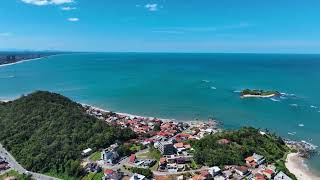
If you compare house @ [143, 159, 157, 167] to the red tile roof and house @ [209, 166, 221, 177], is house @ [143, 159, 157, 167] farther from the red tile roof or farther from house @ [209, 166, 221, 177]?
house @ [209, 166, 221, 177]

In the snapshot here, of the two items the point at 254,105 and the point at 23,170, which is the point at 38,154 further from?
the point at 254,105

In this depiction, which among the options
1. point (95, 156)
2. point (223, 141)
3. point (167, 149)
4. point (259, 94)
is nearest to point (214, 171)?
point (167, 149)

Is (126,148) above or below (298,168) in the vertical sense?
above

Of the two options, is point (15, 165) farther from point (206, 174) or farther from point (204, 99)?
point (204, 99)

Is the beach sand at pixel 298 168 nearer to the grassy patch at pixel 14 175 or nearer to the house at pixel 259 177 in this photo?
the house at pixel 259 177

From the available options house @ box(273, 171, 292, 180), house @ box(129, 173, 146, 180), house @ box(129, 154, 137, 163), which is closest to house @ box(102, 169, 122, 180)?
house @ box(129, 173, 146, 180)

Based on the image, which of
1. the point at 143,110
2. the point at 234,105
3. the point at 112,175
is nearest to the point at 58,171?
the point at 112,175

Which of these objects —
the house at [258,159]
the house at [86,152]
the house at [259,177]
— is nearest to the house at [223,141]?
the house at [258,159]
